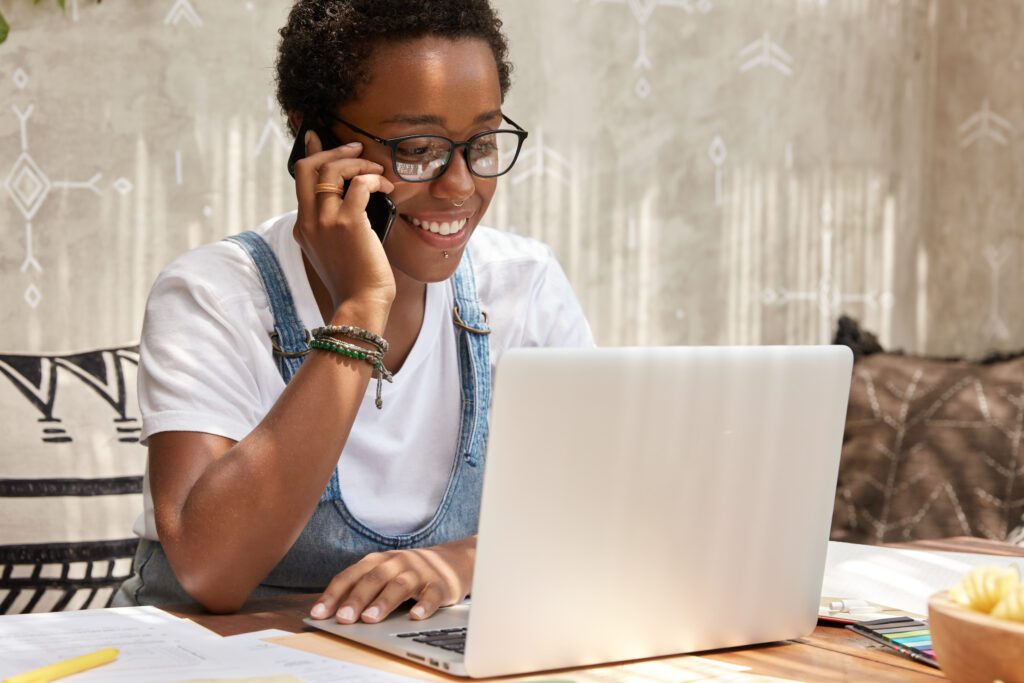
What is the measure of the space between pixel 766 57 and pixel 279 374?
2.03 metres

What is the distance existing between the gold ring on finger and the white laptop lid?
2.28 feet

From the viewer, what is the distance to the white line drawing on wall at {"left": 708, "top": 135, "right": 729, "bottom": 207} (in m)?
3.09

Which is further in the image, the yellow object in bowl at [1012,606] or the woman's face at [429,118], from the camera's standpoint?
the woman's face at [429,118]

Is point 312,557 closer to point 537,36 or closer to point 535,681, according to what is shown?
point 535,681

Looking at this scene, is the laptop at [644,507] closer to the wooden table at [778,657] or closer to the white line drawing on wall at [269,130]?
the wooden table at [778,657]

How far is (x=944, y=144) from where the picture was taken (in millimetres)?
3271

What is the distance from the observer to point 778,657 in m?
1.05

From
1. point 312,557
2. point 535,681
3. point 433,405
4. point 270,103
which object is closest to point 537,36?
point 270,103

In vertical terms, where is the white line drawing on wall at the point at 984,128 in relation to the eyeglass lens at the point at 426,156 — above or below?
above

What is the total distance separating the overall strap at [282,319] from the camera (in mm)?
1540

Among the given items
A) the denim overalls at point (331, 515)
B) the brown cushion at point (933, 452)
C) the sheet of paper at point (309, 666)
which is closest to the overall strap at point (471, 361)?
the denim overalls at point (331, 515)

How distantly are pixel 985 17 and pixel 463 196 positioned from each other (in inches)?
84.9

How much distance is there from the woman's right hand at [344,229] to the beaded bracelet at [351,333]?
47mm

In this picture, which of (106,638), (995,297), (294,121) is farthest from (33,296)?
(995,297)
